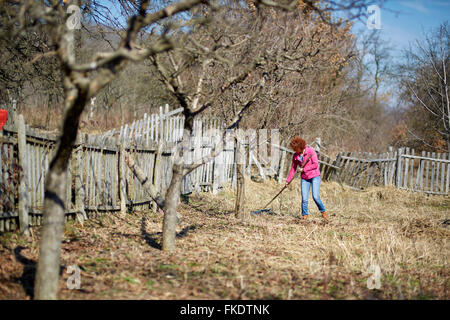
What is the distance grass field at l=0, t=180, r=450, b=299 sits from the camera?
3.99m

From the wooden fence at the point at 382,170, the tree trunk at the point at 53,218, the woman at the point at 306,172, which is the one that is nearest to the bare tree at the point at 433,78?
the wooden fence at the point at 382,170

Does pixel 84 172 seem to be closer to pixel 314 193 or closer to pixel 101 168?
pixel 101 168

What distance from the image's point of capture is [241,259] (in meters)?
5.08

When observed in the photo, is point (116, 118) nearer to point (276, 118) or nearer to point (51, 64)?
point (276, 118)

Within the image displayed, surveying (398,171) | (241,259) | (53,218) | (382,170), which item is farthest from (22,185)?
(398,171)

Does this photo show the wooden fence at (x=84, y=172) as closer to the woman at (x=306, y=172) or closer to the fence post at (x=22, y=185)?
the fence post at (x=22, y=185)

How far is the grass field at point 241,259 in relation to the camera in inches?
157

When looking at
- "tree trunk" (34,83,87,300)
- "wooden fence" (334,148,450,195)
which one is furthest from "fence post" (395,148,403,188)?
"tree trunk" (34,83,87,300)

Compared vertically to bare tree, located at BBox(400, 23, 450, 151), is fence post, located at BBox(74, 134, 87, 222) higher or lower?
lower

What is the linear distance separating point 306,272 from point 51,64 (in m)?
6.97

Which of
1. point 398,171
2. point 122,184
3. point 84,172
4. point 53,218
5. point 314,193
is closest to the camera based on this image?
point 53,218

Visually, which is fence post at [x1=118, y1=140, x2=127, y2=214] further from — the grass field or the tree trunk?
the tree trunk

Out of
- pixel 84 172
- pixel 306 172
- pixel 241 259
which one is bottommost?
pixel 241 259
